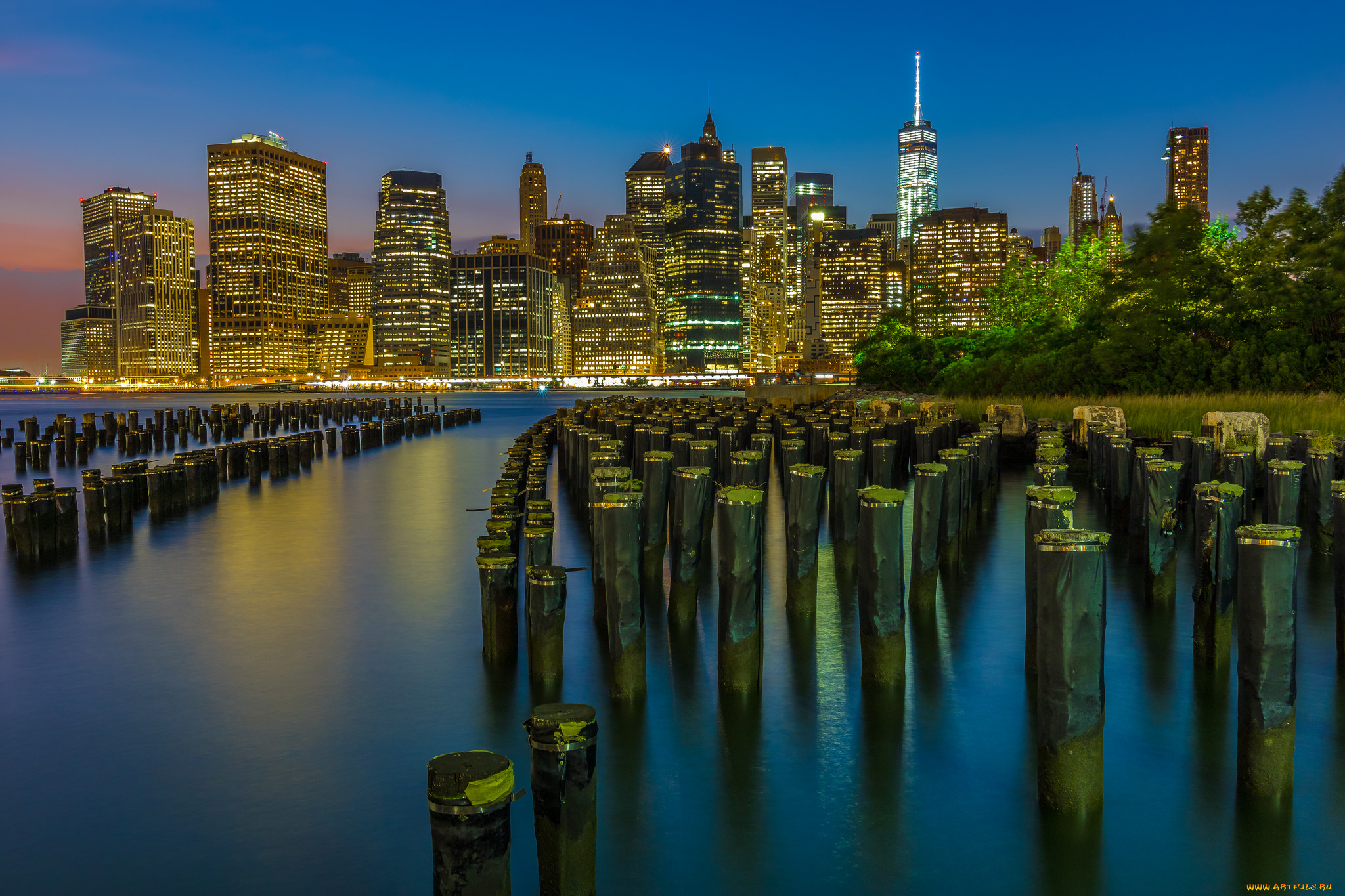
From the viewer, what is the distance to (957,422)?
2297 cm

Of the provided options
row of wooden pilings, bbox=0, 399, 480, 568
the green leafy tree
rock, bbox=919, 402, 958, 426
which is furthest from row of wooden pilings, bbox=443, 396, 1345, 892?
the green leafy tree

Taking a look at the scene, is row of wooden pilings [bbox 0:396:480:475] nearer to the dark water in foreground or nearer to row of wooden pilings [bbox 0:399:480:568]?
row of wooden pilings [bbox 0:399:480:568]

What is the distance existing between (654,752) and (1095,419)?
18098 mm

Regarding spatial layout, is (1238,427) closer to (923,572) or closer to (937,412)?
(937,412)

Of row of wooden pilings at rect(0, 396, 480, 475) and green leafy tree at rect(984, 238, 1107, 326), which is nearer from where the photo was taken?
row of wooden pilings at rect(0, 396, 480, 475)

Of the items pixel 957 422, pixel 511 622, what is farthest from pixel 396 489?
pixel 511 622

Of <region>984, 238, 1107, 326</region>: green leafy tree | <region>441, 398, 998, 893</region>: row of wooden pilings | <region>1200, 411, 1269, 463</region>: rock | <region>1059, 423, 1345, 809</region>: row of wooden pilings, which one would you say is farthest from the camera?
<region>984, 238, 1107, 326</region>: green leafy tree

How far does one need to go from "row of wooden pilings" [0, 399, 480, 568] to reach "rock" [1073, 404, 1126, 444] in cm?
2006

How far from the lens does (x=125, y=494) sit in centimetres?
1667

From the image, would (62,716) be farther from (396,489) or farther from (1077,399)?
(1077,399)

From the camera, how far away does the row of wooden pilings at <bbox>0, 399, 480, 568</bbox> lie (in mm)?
13930

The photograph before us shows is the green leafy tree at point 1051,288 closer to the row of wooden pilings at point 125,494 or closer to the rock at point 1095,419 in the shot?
the rock at point 1095,419

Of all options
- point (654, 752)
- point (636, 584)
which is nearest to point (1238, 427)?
point (636, 584)

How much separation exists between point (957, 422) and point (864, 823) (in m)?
18.5
